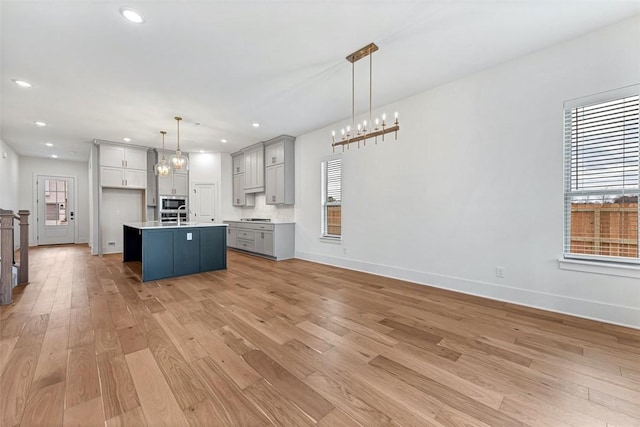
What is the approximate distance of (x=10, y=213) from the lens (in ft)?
10.5

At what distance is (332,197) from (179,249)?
9.78 ft

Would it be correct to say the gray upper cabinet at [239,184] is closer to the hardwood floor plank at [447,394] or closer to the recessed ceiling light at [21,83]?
the recessed ceiling light at [21,83]

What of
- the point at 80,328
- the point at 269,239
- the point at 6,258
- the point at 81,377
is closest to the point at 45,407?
the point at 81,377

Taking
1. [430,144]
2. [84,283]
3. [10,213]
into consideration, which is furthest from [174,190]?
[430,144]

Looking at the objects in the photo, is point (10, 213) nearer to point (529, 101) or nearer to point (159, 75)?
point (159, 75)

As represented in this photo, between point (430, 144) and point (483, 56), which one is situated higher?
point (483, 56)

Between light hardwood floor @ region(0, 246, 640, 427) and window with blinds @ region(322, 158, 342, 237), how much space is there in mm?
2244

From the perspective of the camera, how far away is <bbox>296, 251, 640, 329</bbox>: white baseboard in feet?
8.34

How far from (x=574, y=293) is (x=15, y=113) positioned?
8573 mm

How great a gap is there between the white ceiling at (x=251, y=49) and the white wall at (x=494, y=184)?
27 cm

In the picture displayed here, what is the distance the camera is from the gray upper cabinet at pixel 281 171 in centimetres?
622

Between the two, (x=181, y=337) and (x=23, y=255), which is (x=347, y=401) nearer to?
(x=181, y=337)

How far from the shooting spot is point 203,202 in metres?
7.91

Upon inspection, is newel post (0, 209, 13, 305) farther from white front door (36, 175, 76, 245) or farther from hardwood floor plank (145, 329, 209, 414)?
white front door (36, 175, 76, 245)
